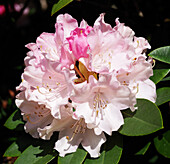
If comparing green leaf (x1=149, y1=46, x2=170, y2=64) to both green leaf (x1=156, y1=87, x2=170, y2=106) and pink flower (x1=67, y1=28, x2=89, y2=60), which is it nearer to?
→ green leaf (x1=156, y1=87, x2=170, y2=106)

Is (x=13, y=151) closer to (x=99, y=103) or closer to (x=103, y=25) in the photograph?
(x=99, y=103)

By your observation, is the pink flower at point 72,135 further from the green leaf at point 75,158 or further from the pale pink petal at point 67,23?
the pale pink petal at point 67,23

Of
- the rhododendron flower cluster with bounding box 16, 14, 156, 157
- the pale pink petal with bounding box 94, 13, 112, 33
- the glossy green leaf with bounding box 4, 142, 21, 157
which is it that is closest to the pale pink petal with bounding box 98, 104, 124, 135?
the rhododendron flower cluster with bounding box 16, 14, 156, 157

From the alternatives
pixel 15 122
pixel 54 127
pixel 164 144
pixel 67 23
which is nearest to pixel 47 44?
pixel 67 23

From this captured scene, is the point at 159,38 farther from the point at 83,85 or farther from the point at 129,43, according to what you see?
the point at 83,85

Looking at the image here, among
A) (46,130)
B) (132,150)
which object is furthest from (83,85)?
(132,150)
